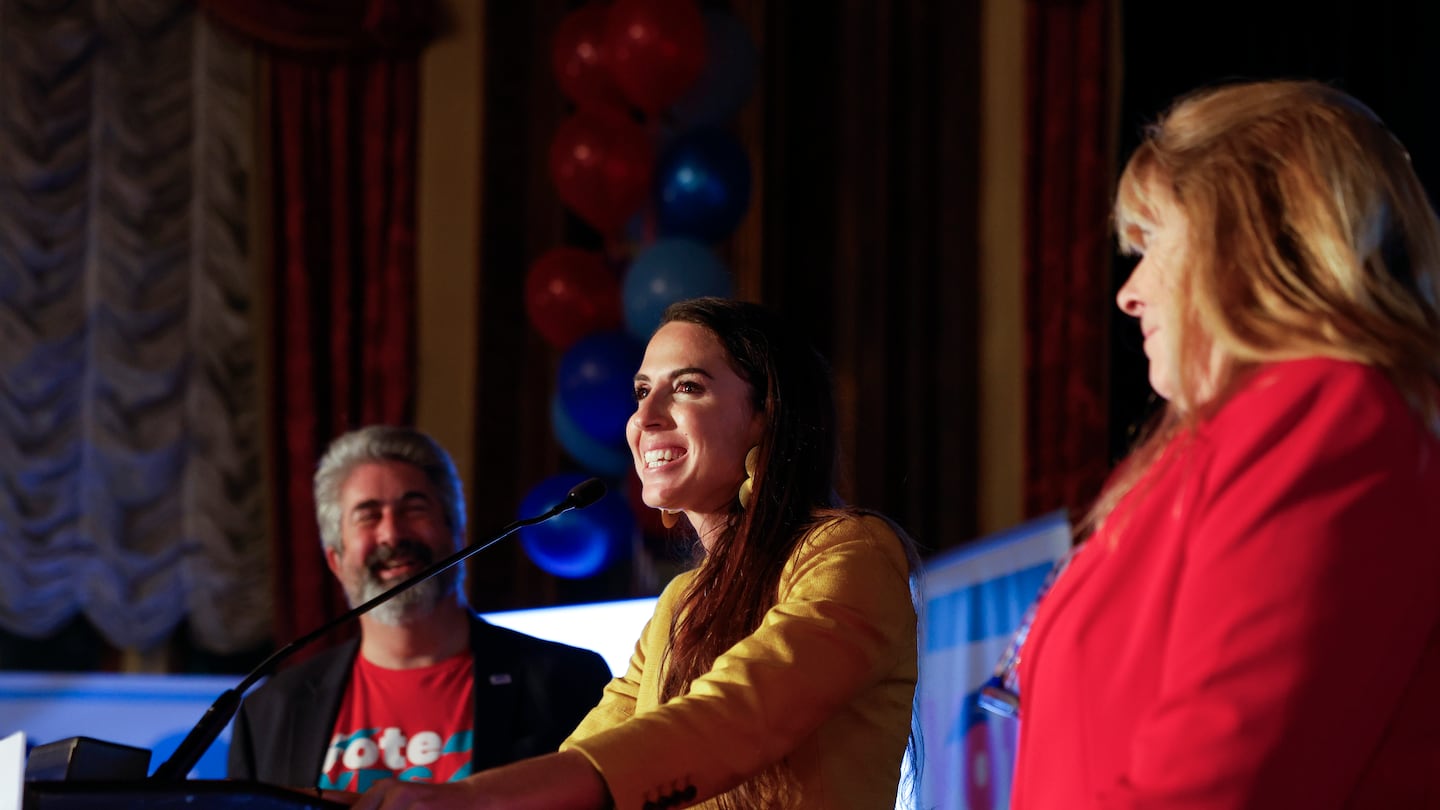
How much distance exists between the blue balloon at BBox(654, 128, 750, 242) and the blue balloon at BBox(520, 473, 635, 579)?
825 millimetres

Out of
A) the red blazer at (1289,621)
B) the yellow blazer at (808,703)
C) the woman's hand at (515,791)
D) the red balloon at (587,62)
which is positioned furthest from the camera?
the red balloon at (587,62)

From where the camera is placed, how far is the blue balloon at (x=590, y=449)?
4602 millimetres

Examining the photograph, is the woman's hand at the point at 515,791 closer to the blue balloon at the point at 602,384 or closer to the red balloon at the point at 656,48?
the blue balloon at the point at 602,384

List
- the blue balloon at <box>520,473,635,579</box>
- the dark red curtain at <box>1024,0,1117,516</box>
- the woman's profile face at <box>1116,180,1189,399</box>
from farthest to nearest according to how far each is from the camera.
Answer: the dark red curtain at <box>1024,0,1117,516</box>
the blue balloon at <box>520,473,635,579</box>
the woman's profile face at <box>1116,180,1189,399</box>

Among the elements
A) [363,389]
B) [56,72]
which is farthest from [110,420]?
[56,72]

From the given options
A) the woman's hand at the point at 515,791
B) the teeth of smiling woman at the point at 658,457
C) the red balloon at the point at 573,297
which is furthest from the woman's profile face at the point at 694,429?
the red balloon at the point at 573,297

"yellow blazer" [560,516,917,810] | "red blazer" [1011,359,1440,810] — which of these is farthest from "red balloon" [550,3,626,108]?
"red blazer" [1011,359,1440,810]

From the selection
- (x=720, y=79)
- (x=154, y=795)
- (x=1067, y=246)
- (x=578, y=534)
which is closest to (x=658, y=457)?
(x=154, y=795)

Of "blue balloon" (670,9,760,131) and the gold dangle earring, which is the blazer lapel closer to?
the gold dangle earring

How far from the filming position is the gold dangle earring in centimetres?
197

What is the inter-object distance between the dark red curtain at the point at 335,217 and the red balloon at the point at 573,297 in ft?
3.20

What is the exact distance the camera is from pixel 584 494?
2023 mm

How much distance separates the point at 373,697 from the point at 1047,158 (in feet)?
9.97

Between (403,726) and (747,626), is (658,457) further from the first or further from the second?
(403,726)
